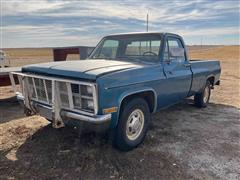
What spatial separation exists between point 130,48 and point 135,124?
5.77 ft

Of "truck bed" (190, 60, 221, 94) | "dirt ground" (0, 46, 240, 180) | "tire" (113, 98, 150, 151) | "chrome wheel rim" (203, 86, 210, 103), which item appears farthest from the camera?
"chrome wheel rim" (203, 86, 210, 103)

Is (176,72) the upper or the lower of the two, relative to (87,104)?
upper

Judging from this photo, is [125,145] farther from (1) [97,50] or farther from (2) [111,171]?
(1) [97,50]

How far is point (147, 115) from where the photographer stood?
4.53 metres

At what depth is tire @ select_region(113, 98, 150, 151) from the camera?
4020 mm

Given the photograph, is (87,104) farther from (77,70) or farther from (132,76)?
(132,76)

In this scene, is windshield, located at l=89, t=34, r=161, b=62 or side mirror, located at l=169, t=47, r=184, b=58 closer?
windshield, located at l=89, t=34, r=161, b=62

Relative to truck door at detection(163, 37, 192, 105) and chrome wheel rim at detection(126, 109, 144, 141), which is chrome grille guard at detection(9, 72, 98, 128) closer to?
chrome wheel rim at detection(126, 109, 144, 141)

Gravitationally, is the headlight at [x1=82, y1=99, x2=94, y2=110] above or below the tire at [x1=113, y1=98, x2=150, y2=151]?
above

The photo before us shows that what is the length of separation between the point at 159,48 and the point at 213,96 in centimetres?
488

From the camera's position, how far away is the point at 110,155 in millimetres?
4094

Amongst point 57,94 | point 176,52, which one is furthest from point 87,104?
point 176,52

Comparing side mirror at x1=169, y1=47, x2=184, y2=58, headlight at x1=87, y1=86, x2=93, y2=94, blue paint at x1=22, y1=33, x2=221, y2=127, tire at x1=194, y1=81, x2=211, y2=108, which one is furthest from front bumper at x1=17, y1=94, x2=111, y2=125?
tire at x1=194, y1=81, x2=211, y2=108

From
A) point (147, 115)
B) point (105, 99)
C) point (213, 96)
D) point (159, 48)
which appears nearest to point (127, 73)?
point (105, 99)
